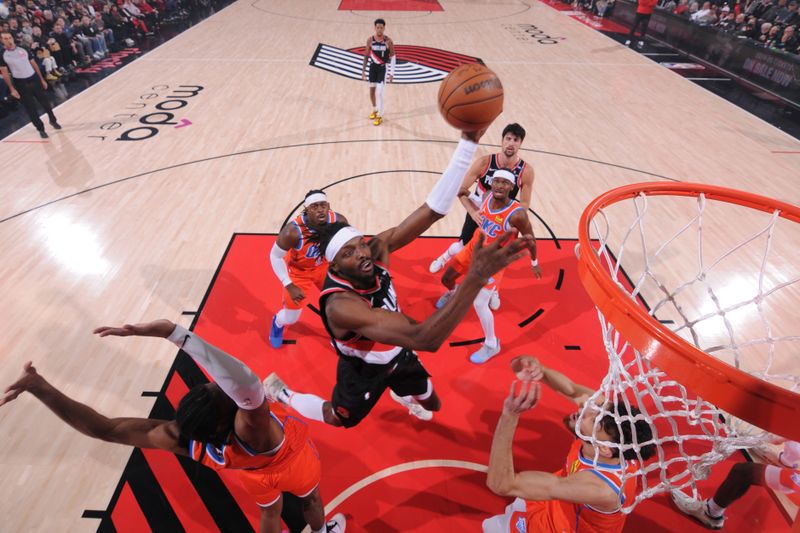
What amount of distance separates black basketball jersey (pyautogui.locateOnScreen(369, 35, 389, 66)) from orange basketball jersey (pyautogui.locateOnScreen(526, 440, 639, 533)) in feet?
24.5

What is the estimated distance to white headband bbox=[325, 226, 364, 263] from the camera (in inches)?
99.3

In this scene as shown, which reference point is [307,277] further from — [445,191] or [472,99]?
[472,99]

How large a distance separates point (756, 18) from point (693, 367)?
1644 centimetres

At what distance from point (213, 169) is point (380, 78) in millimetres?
3429

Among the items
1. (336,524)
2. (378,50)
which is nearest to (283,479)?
(336,524)

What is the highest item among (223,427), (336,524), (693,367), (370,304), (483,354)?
(693,367)

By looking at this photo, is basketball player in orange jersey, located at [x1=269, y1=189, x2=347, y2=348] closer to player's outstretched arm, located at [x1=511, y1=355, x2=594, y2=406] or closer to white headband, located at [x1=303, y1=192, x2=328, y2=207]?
white headband, located at [x1=303, y1=192, x2=328, y2=207]

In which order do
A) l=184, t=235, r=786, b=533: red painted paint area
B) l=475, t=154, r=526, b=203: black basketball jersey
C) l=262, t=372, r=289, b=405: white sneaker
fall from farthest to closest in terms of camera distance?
l=475, t=154, r=526, b=203: black basketball jersey, l=262, t=372, r=289, b=405: white sneaker, l=184, t=235, r=786, b=533: red painted paint area

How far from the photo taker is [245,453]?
2396 millimetres

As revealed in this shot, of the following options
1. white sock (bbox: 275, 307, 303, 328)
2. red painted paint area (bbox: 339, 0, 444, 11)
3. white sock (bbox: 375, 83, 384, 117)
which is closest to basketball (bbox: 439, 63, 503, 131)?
white sock (bbox: 275, 307, 303, 328)

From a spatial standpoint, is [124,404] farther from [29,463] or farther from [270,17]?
[270,17]

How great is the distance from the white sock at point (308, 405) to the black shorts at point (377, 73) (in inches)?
260

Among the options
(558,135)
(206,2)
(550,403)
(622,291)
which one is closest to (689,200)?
(558,135)

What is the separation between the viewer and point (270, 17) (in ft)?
54.8
